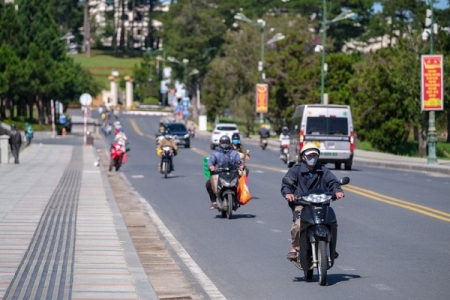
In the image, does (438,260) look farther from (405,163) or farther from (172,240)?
(405,163)

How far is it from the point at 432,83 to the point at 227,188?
25.0m

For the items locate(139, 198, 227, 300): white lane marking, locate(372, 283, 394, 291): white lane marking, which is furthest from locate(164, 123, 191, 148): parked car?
locate(372, 283, 394, 291): white lane marking

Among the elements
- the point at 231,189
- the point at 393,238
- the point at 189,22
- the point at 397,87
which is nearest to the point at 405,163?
the point at 397,87

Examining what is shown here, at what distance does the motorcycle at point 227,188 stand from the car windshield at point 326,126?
65.8ft

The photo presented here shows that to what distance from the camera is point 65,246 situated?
1502 cm

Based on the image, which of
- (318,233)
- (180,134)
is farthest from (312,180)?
(180,134)

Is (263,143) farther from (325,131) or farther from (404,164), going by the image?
(325,131)

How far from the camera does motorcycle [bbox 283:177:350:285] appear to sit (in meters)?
11.4

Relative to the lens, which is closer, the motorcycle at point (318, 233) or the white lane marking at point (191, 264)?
the white lane marking at point (191, 264)

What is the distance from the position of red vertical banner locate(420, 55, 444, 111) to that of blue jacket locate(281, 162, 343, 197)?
31.8 meters

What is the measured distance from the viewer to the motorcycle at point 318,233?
37.5ft

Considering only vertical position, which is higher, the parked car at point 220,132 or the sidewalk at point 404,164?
the parked car at point 220,132

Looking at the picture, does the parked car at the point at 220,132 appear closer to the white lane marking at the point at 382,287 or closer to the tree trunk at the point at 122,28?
the white lane marking at the point at 382,287

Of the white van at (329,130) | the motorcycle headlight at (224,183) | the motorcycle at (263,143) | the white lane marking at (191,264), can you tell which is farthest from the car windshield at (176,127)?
the motorcycle headlight at (224,183)
